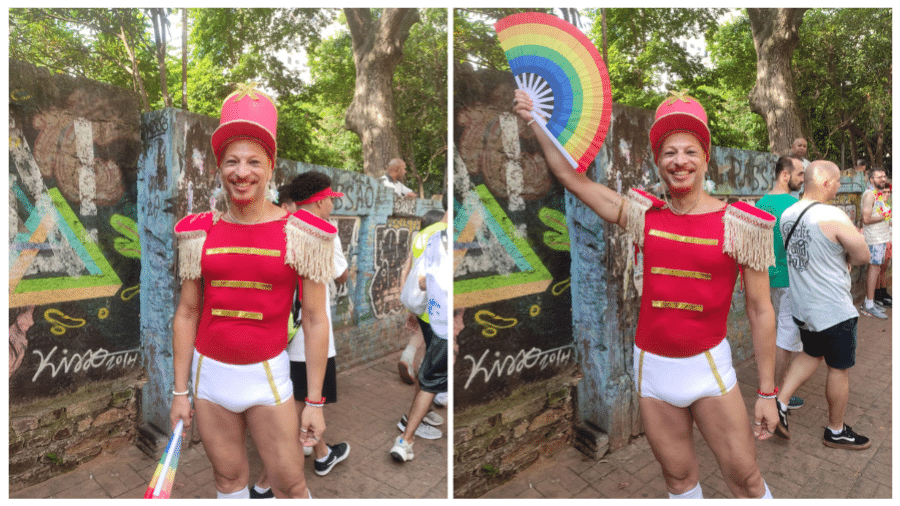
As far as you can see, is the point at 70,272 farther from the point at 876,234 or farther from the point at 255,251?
the point at 876,234

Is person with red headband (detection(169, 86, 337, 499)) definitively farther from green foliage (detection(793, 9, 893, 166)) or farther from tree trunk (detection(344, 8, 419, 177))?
green foliage (detection(793, 9, 893, 166))

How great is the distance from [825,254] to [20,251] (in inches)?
203

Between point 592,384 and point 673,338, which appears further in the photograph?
point 592,384

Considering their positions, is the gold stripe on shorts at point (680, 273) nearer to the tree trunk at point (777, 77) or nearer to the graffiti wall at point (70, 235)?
the graffiti wall at point (70, 235)

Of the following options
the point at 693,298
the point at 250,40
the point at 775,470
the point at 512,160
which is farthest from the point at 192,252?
the point at 250,40

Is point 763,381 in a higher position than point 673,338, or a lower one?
lower

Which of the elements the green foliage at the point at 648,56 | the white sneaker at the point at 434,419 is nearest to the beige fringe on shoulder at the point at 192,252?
the white sneaker at the point at 434,419

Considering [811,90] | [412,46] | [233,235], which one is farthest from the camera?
[811,90]

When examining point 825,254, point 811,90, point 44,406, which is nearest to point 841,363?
point 825,254

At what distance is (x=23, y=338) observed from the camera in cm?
323

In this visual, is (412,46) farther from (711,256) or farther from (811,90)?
(811,90)

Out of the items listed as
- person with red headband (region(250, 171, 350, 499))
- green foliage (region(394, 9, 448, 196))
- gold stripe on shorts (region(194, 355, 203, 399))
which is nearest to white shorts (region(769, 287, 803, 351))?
green foliage (region(394, 9, 448, 196))

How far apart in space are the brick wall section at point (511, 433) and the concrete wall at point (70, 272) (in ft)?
8.18

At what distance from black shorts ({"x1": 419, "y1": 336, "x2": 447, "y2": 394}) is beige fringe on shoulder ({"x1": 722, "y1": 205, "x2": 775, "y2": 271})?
193 centimetres
